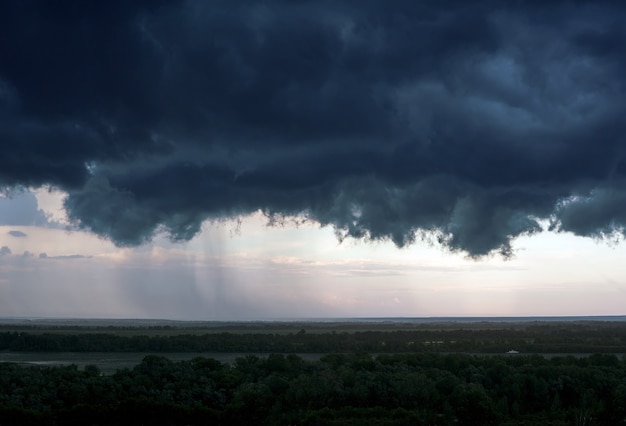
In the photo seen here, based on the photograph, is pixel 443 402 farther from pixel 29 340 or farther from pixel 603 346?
pixel 29 340

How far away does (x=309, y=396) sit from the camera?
38438 mm

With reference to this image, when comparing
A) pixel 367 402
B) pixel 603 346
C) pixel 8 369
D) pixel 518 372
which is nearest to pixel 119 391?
pixel 8 369

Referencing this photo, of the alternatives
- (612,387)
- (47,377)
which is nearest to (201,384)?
(47,377)

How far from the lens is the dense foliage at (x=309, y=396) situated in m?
34.8

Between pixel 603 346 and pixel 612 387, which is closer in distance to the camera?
pixel 612 387

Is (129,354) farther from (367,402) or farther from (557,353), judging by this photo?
(367,402)

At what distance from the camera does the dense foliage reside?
34844mm

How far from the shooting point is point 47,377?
4159cm

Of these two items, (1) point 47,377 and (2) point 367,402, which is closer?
(2) point 367,402

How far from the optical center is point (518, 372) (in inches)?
1805

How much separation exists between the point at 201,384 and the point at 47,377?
882cm

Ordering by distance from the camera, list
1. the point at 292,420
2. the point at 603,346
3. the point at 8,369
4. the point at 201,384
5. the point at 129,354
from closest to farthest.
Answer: the point at 292,420
the point at 201,384
the point at 8,369
the point at 129,354
the point at 603,346

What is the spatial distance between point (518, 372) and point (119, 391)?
24331mm

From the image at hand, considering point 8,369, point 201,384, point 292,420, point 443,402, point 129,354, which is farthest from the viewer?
point 129,354
